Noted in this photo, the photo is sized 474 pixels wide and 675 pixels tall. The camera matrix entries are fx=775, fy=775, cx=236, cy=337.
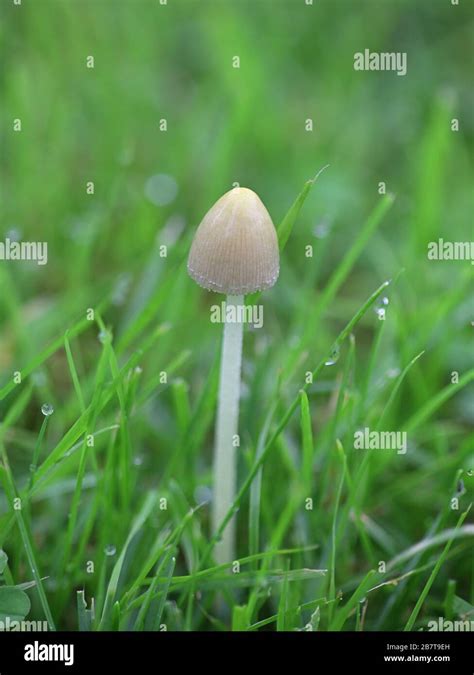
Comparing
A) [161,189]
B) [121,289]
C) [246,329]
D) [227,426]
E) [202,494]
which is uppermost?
[161,189]

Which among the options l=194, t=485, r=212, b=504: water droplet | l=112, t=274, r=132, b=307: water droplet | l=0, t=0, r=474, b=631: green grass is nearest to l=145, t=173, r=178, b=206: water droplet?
l=0, t=0, r=474, b=631: green grass

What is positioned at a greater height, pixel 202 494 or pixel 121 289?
pixel 121 289

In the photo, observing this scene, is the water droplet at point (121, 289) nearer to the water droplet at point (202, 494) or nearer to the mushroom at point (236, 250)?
the water droplet at point (202, 494)

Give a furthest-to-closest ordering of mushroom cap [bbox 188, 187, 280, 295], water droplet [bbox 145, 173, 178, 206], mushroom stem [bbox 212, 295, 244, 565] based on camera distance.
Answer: water droplet [bbox 145, 173, 178, 206], mushroom stem [bbox 212, 295, 244, 565], mushroom cap [bbox 188, 187, 280, 295]

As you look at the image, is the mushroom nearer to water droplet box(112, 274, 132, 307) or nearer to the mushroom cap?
the mushroom cap

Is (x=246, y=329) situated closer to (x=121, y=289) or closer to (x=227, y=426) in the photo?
(x=121, y=289)

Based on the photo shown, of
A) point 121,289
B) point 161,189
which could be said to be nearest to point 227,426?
point 121,289

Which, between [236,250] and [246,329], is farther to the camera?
[246,329]
